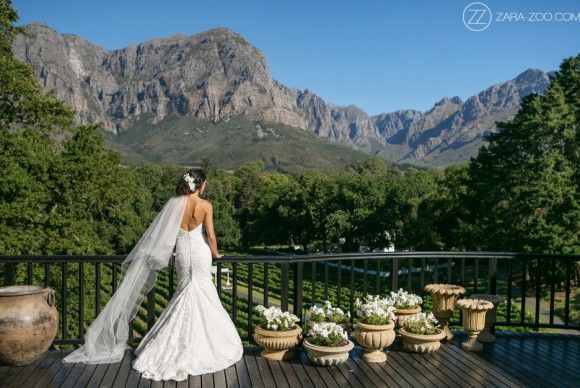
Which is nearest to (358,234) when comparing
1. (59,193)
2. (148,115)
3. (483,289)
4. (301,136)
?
(483,289)

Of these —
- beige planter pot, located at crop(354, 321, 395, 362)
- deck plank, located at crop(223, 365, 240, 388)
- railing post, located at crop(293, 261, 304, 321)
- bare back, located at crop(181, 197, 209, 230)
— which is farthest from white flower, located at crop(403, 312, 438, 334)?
bare back, located at crop(181, 197, 209, 230)

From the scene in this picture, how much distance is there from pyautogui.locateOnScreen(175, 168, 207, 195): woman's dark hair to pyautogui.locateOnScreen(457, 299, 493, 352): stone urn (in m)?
3.24

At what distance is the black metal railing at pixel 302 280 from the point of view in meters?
5.51

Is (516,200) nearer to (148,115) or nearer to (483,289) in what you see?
(483,289)

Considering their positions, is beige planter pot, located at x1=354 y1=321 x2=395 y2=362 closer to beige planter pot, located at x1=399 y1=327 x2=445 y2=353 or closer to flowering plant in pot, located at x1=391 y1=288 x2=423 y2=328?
beige planter pot, located at x1=399 y1=327 x2=445 y2=353

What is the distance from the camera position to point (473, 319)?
5719 millimetres

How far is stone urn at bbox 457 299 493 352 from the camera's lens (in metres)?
5.68

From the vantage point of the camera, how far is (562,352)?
18.8 ft

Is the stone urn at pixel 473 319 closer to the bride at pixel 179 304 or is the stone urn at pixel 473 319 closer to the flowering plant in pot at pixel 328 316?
the flowering plant in pot at pixel 328 316

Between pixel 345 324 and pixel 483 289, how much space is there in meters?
26.2

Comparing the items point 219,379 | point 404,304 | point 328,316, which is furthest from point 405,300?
point 219,379

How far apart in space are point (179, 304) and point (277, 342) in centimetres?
107

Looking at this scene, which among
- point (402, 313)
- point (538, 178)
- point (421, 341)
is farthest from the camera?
point (538, 178)

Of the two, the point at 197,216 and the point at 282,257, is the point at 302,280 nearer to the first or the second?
the point at 282,257
